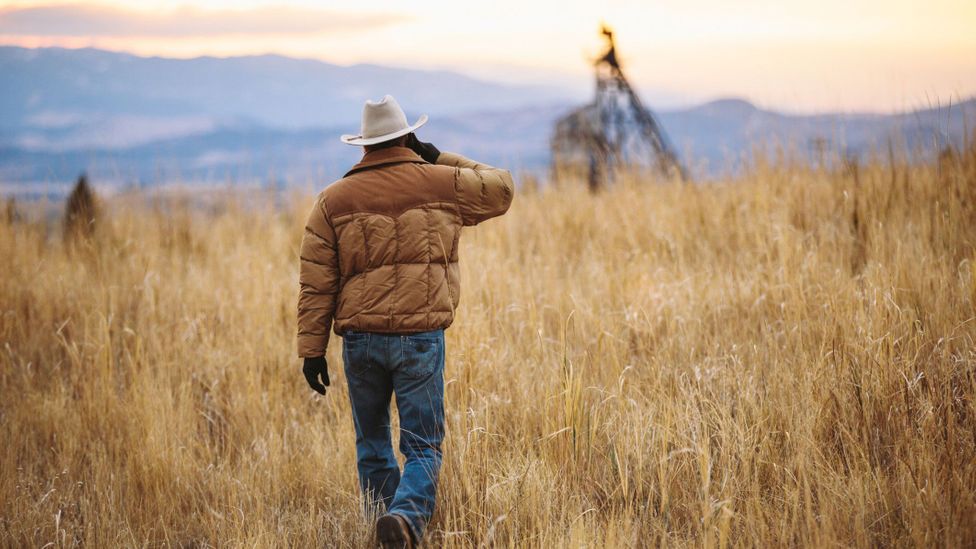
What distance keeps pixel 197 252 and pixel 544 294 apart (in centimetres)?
441

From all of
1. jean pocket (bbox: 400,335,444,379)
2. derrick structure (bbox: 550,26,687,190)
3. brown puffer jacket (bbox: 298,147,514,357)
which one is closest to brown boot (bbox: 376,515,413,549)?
jean pocket (bbox: 400,335,444,379)

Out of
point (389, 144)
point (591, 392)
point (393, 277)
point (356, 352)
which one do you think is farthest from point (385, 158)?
point (591, 392)

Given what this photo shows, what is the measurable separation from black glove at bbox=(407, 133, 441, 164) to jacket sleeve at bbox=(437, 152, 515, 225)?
0.13ft

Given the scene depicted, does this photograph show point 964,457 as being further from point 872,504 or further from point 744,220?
point 744,220

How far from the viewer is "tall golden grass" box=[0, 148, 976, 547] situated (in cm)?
269

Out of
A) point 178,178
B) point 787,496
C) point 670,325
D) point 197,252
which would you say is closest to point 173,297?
point 197,252

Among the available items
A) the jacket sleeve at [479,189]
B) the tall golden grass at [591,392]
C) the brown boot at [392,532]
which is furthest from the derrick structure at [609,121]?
the brown boot at [392,532]

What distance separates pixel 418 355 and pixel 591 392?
4.40ft

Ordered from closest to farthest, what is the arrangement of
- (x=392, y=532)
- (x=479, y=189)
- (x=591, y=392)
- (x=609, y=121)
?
(x=392, y=532) < (x=479, y=189) < (x=591, y=392) < (x=609, y=121)

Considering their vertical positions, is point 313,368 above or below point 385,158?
below

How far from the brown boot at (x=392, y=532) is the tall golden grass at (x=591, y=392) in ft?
0.52

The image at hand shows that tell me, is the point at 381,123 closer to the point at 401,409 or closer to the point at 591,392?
the point at 401,409

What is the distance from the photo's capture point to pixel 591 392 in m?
3.70

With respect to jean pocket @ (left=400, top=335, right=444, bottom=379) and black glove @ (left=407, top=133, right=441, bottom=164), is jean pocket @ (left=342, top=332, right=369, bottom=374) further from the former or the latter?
black glove @ (left=407, top=133, right=441, bottom=164)
